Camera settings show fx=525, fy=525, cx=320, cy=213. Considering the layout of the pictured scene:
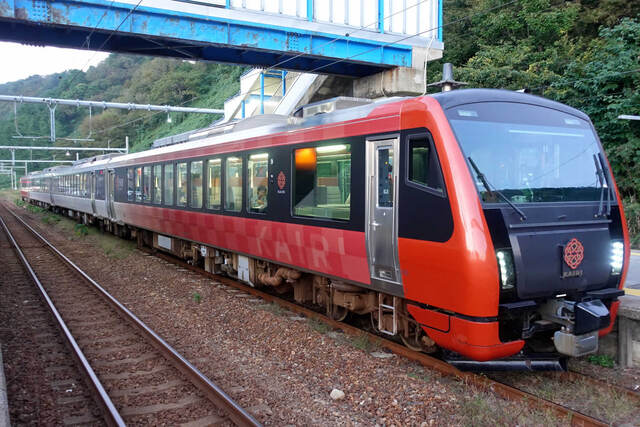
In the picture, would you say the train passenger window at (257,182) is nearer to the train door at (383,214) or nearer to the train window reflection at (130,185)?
the train door at (383,214)

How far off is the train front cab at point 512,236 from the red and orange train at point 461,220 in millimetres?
13

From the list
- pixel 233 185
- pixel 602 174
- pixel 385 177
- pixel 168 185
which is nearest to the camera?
pixel 602 174

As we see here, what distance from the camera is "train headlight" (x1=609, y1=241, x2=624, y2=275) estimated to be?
545cm

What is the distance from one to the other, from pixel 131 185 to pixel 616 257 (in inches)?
557

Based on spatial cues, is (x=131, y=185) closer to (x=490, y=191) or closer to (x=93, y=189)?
(x=93, y=189)

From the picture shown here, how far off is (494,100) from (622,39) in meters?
13.1

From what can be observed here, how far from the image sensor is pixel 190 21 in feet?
43.3

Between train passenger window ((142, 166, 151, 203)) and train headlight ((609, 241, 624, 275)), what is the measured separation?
1190 cm

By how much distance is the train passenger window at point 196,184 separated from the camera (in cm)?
1114

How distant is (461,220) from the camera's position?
478 cm

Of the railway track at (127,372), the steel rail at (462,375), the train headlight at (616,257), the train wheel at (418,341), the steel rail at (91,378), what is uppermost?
the train headlight at (616,257)

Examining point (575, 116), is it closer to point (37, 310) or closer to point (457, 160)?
point (457, 160)

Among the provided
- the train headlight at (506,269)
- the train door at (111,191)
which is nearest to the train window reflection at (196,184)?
the train headlight at (506,269)

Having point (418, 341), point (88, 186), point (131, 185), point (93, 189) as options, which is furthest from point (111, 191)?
point (418, 341)
